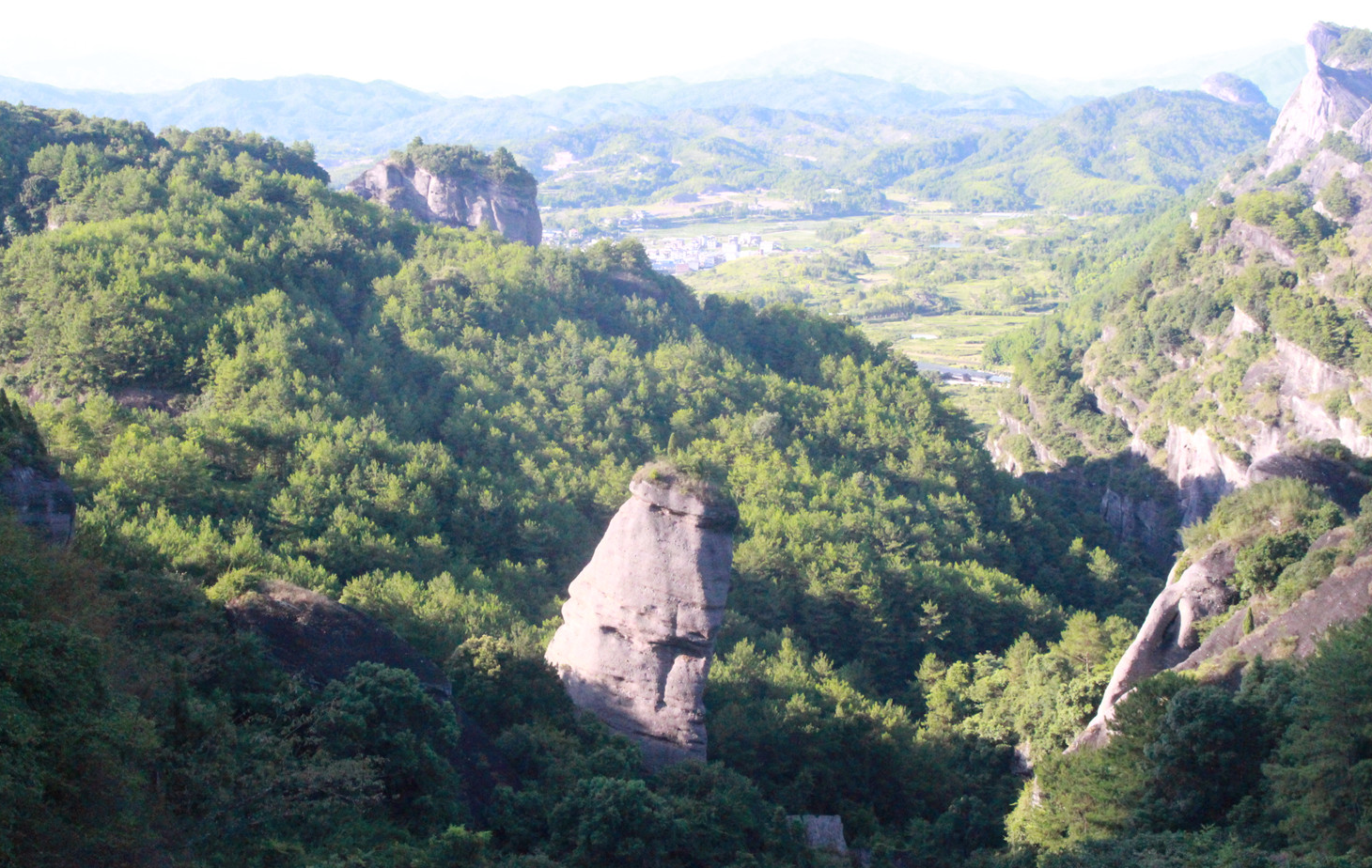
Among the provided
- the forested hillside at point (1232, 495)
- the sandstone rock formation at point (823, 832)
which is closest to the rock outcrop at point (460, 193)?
the forested hillside at point (1232, 495)

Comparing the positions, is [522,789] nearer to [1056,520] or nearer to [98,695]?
[98,695]

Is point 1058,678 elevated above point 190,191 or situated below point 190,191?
below

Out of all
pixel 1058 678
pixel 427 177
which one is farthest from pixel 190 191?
pixel 1058 678

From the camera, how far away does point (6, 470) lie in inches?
952

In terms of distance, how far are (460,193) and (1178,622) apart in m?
68.6

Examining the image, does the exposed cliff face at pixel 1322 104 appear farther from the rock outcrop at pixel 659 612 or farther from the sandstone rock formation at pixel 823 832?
the sandstone rock formation at pixel 823 832

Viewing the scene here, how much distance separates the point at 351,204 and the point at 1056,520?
4968cm

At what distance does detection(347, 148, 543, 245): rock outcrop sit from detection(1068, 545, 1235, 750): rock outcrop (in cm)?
6437

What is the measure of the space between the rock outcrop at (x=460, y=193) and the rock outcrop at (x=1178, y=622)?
211 ft

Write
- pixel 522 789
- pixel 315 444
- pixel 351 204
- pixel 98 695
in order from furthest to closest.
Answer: pixel 351 204 < pixel 315 444 < pixel 522 789 < pixel 98 695

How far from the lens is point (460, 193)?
87.5 meters

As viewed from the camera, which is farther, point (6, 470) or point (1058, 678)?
point (1058, 678)

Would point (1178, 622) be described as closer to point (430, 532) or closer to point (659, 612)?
point (659, 612)

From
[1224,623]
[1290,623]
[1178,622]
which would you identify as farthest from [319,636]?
[1290,623]
